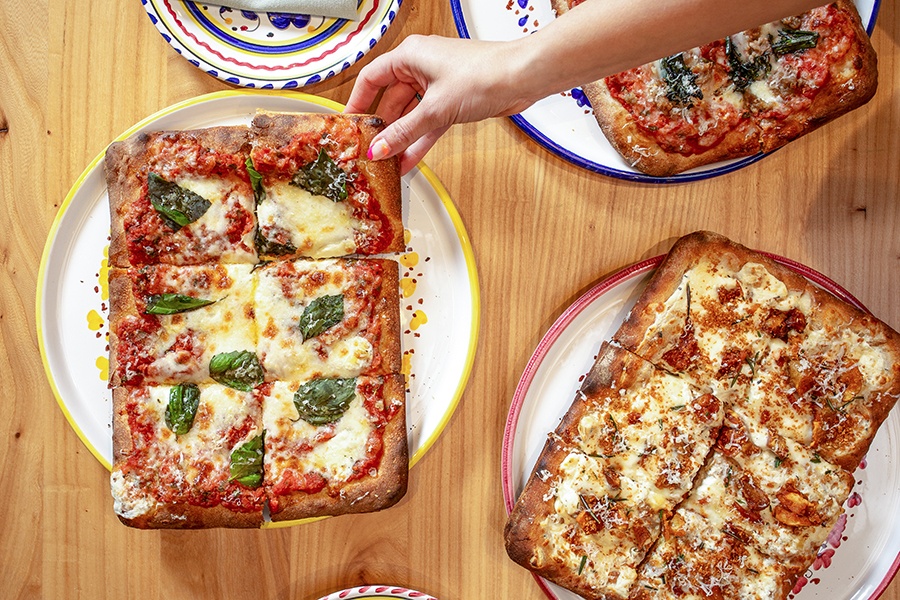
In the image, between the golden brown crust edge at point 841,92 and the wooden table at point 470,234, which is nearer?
the golden brown crust edge at point 841,92

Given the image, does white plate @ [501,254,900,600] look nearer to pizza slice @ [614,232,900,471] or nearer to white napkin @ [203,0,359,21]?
pizza slice @ [614,232,900,471]

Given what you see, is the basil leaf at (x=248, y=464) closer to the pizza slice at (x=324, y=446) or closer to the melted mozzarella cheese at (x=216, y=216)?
the pizza slice at (x=324, y=446)

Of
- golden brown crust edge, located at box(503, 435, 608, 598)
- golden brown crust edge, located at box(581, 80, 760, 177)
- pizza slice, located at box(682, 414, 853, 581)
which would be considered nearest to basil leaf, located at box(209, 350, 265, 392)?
golden brown crust edge, located at box(503, 435, 608, 598)

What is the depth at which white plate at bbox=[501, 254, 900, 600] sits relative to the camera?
3.07 m

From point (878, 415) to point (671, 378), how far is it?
897 millimetres

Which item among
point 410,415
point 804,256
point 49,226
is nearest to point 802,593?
point 804,256

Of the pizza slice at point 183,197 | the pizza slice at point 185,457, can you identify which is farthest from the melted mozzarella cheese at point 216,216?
the pizza slice at point 185,457

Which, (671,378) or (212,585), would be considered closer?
(671,378)

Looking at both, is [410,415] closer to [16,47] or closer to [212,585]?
[212,585]

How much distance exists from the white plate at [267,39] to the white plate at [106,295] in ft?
0.34

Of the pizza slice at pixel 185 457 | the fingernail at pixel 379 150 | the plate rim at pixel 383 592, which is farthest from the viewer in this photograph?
the plate rim at pixel 383 592

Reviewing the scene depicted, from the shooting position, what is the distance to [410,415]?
10.2 feet

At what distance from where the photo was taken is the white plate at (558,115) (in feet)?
9.87

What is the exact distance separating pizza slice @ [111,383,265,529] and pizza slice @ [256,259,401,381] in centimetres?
28
